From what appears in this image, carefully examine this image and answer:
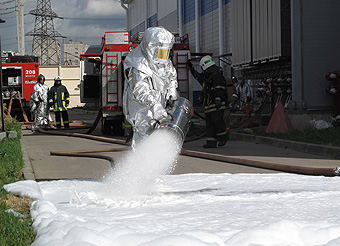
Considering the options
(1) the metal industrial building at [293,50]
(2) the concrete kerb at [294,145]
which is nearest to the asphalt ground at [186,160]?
(2) the concrete kerb at [294,145]

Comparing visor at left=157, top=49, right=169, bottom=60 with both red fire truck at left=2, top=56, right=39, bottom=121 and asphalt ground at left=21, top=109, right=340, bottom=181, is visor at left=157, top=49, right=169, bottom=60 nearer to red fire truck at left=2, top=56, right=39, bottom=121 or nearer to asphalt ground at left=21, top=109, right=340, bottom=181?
asphalt ground at left=21, top=109, right=340, bottom=181

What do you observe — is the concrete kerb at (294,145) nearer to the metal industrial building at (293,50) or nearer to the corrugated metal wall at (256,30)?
the metal industrial building at (293,50)

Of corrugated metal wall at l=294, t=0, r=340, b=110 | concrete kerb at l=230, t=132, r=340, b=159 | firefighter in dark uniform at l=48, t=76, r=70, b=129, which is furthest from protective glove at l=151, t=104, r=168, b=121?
firefighter in dark uniform at l=48, t=76, r=70, b=129

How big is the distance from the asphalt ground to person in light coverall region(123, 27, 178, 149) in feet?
5.17

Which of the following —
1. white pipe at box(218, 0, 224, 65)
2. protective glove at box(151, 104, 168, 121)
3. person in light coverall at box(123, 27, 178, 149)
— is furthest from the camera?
white pipe at box(218, 0, 224, 65)

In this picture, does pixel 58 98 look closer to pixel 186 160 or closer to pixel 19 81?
pixel 19 81

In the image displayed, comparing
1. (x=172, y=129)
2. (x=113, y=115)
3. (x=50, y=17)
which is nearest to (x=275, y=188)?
(x=172, y=129)

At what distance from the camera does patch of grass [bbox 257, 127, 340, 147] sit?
36.2 ft

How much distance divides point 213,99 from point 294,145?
1930 millimetres

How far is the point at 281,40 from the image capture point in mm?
17234

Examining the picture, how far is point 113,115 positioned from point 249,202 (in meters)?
10.4

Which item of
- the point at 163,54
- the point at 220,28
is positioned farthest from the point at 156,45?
the point at 220,28

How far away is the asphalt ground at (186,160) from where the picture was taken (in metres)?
8.02

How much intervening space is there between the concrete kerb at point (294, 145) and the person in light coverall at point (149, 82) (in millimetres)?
4711
